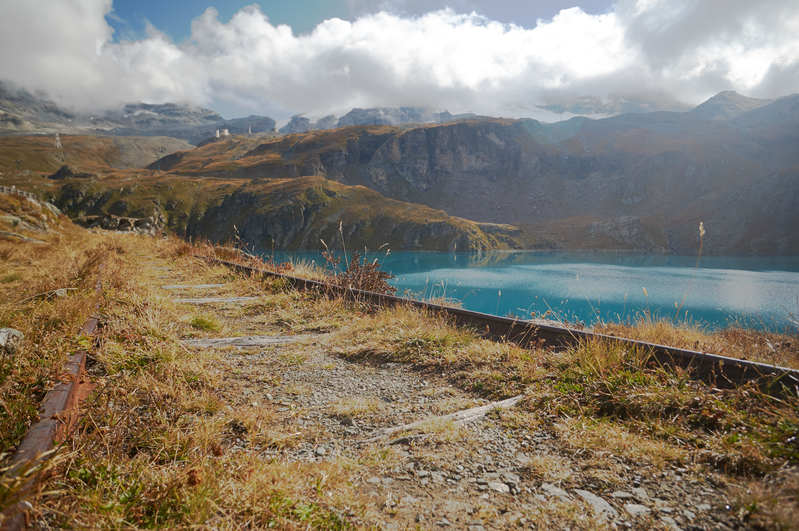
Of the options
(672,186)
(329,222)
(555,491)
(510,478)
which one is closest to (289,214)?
(329,222)

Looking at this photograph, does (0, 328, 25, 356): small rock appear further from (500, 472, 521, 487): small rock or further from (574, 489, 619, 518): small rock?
(574, 489, 619, 518): small rock

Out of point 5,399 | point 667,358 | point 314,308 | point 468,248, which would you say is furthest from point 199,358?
point 468,248

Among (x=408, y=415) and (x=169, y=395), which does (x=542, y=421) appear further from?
(x=169, y=395)

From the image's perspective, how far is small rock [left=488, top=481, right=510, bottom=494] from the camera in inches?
95.9

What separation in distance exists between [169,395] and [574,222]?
161095 mm

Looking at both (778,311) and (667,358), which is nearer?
(667,358)

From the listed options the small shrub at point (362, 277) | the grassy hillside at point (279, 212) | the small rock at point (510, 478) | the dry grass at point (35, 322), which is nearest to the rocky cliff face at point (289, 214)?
the grassy hillside at point (279, 212)

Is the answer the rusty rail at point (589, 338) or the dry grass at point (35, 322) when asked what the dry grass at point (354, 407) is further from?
the rusty rail at point (589, 338)

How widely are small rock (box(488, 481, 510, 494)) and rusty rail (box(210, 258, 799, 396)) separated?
7.54ft

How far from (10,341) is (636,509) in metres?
4.81

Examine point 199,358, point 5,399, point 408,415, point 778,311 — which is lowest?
point 778,311

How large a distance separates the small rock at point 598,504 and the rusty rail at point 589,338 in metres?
1.81

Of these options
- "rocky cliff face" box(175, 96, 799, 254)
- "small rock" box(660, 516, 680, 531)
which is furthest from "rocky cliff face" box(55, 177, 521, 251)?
"small rock" box(660, 516, 680, 531)

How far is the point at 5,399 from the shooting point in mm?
2348
